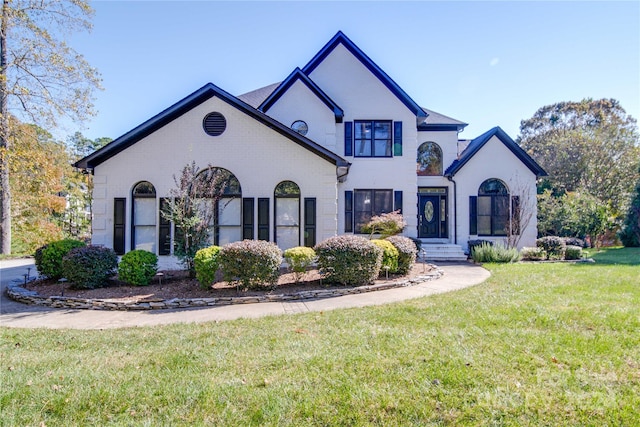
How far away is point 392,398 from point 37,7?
67.3 feet

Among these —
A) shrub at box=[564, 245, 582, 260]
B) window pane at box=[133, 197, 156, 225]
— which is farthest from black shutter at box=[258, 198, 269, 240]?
shrub at box=[564, 245, 582, 260]

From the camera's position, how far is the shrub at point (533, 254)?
15.3 metres

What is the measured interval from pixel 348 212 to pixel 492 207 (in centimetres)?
733

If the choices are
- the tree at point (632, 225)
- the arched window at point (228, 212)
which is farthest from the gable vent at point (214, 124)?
the tree at point (632, 225)

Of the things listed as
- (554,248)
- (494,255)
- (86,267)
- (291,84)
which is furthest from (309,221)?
(554,248)

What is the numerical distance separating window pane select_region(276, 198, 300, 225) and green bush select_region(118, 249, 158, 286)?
14.6ft

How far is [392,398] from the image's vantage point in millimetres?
3480

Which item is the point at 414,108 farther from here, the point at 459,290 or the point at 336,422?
the point at 336,422

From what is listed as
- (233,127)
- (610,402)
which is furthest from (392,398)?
(233,127)

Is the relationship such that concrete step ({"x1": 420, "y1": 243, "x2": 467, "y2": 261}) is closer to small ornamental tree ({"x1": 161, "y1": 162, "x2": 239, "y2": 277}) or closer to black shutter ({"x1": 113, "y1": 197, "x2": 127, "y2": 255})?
small ornamental tree ({"x1": 161, "y1": 162, "x2": 239, "y2": 277})

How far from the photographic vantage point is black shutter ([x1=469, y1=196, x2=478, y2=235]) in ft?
57.1

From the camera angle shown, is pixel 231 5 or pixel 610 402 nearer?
pixel 610 402

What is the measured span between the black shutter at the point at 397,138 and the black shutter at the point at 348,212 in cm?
295

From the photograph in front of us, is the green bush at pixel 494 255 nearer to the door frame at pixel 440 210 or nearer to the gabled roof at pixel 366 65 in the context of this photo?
the door frame at pixel 440 210
